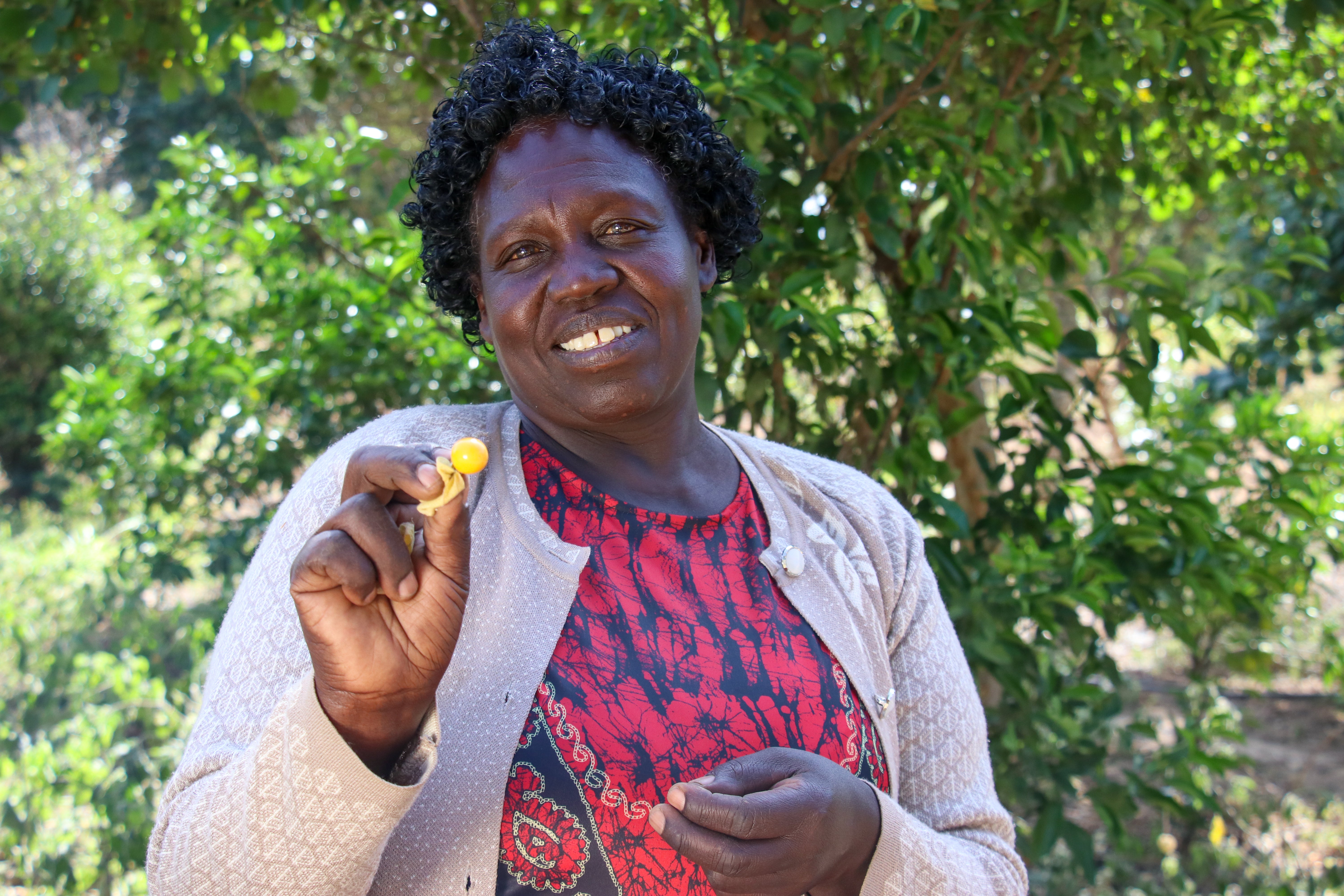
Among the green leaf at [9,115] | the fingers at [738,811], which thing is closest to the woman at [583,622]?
the fingers at [738,811]

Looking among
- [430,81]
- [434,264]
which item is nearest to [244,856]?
[434,264]

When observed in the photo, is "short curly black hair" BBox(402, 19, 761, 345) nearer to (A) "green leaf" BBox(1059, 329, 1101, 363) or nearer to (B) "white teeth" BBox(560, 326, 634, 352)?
(B) "white teeth" BBox(560, 326, 634, 352)

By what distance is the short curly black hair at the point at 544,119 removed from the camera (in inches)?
63.3

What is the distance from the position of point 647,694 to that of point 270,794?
19.1 inches

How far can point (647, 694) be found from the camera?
138 centimetres

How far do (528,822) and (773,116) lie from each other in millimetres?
1771

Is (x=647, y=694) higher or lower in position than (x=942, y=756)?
higher

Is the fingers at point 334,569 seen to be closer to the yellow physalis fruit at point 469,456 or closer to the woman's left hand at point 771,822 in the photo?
the yellow physalis fruit at point 469,456

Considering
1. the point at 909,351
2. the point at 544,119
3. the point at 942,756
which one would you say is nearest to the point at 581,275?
the point at 544,119

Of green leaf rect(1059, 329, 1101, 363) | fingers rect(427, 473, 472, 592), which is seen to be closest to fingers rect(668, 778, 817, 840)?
fingers rect(427, 473, 472, 592)

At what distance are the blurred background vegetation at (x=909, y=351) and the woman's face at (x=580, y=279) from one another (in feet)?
1.99

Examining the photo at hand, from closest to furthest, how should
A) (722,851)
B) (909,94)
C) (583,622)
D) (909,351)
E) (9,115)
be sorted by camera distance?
(722,851) < (583,622) < (909,94) < (909,351) < (9,115)

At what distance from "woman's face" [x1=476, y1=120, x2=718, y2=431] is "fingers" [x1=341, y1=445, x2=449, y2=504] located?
461 millimetres

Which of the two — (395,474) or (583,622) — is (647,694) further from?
(395,474)
